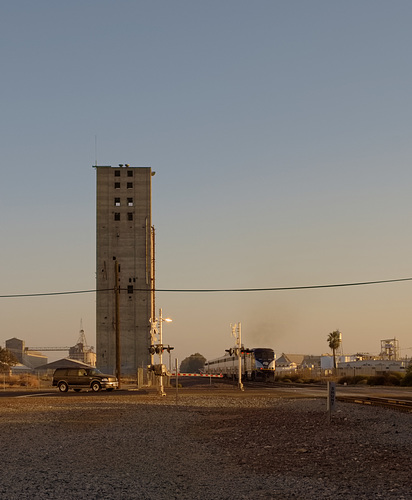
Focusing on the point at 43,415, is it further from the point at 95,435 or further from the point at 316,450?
the point at 316,450

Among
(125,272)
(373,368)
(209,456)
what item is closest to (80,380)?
(209,456)

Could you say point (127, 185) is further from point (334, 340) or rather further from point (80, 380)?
point (80, 380)

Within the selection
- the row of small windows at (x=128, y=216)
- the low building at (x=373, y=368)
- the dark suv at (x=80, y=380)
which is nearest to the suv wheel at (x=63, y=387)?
the dark suv at (x=80, y=380)

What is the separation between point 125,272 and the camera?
113875 mm

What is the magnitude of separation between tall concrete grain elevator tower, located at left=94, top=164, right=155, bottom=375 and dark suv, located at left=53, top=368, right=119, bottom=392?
6054cm

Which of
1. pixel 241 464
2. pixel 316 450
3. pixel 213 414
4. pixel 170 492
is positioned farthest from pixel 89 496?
pixel 213 414

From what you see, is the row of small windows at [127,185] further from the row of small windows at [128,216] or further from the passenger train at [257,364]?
the passenger train at [257,364]

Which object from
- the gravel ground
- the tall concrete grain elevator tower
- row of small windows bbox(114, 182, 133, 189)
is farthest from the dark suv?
row of small windows bbox(114, 182, 133, 189)

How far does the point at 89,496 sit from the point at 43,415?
54.6 ft

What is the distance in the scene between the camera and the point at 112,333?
11194cm

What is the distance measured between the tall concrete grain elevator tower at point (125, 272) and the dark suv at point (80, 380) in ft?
199

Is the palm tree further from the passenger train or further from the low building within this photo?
the passenger train

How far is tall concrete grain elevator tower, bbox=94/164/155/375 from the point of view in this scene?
11169 centimetres

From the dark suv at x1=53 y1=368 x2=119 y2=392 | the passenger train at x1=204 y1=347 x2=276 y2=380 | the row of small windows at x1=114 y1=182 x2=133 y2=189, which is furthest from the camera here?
the row of small windows at x1=114 y1=182 x2=133 y2=189
